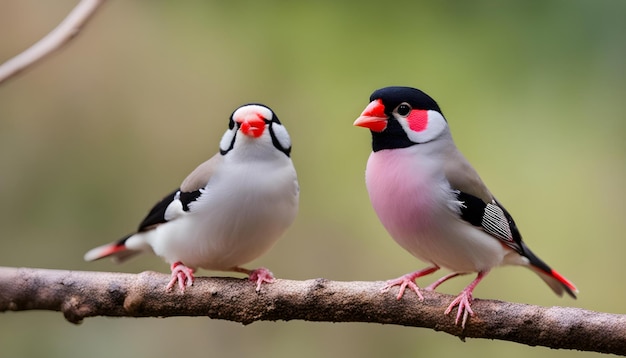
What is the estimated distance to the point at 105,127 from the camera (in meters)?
3.29

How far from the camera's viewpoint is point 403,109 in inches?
70.9

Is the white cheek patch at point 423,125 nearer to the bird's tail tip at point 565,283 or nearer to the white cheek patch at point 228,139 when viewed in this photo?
the white cheek patch at point 228,139

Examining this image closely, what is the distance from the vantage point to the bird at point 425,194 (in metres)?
1.79

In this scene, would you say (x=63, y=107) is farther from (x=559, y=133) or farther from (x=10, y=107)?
(x=559, y=133)

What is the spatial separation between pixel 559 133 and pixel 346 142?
80 cm

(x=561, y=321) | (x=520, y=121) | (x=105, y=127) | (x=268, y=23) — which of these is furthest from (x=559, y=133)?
(x=105, y=127)

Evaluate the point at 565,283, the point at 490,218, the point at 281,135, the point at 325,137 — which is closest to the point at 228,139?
the point at 281,135

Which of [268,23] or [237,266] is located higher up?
[268,23]

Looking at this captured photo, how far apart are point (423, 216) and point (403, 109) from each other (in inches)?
9.5

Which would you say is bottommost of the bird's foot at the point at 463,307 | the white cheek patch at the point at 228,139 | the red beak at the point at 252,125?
the bird's foot at the point at 463,307

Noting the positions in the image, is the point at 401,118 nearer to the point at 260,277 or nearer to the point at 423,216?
the point at 423,216

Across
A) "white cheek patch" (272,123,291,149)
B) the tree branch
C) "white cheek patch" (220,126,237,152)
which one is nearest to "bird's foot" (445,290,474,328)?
"white cheek patch" (272,123,291,149)

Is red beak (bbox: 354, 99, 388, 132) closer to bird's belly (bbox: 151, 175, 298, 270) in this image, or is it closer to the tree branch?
bird's belly (bbox: 151, 175, 298, 270)

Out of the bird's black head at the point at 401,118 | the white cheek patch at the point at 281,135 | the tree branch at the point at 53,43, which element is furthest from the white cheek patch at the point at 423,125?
the tree branch at the point at 53,43
